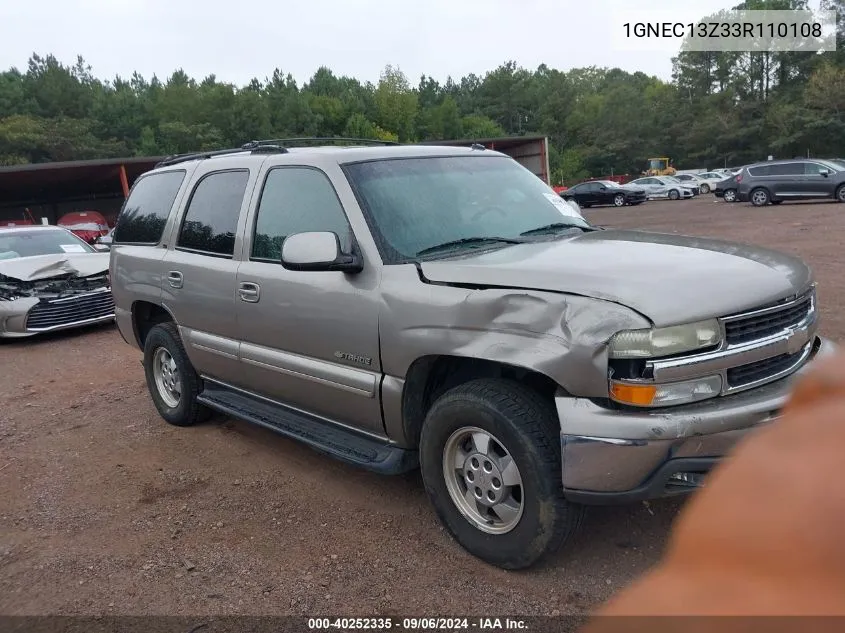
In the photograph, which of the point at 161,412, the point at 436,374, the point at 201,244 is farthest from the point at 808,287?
the point at 161,412

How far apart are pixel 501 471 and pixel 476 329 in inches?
24.5

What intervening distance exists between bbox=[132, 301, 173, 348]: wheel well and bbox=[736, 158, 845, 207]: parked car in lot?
24.5 m

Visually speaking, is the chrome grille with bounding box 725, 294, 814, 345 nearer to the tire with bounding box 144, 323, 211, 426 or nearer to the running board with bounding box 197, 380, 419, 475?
the running board with bounding box 197, 380, 419, 475

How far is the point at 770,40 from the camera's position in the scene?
70812 millimetres

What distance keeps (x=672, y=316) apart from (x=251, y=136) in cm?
7340

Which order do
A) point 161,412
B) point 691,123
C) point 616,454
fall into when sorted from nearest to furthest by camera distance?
point 616,454, point 161,412, point 691,123

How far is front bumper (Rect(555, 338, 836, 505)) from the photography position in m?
2.56

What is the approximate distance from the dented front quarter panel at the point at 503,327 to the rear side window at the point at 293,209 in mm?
625

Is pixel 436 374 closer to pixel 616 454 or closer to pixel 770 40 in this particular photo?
pixel 616 454

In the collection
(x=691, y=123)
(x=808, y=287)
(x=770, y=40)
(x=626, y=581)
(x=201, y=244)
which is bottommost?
(x=626, y=581)

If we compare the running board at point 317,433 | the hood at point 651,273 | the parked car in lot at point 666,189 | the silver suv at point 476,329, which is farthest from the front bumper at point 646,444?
the parked car in lot at point 666,189

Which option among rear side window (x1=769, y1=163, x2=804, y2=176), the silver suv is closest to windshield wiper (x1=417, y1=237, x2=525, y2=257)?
the silver suv

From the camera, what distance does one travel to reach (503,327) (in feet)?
9.43

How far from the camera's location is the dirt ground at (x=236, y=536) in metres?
3.00
